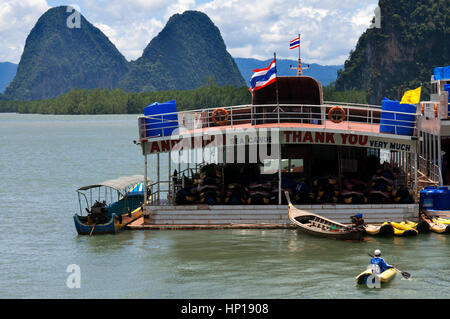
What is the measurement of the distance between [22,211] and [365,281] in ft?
87.9

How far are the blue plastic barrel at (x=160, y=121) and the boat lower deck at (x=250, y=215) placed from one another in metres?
3.75

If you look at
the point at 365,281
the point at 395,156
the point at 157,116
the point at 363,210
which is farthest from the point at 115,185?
the point at 395,156

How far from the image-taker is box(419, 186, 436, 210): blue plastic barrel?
99.0 feet

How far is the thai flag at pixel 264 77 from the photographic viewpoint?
30.2 m

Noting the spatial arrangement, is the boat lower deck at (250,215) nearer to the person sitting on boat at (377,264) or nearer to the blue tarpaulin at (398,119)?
the blue tarpaulin at (398,119)

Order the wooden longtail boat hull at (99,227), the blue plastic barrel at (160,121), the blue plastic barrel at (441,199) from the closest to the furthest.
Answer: the blue plastic barrel at (441,199)
the wooden longtail boat hull at (99,227)
the blue plastic barrel at (160,121)

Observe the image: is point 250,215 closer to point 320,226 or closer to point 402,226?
point 320,226

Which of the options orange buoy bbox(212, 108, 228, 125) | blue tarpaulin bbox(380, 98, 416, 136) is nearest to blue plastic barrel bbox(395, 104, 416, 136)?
blue tarpaulin bbox(380, 98, 416, 136)

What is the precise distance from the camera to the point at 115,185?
32.3 meters

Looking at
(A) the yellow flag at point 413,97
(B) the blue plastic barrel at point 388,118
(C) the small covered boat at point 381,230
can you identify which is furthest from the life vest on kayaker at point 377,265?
(A) the yellow flag at point 413,97

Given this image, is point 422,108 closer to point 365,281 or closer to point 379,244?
point 379,244

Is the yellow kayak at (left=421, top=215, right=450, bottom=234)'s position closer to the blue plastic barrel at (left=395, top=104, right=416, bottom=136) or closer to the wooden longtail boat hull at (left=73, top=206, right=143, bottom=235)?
the blue plastic barrel at (left=395, top=104, right=416, bottom=136)

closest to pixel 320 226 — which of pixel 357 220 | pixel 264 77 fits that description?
pixel 357 220

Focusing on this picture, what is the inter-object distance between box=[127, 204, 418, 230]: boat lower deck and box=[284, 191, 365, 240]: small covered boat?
1.58 ft
